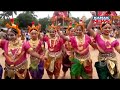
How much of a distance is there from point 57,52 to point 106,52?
1502mm

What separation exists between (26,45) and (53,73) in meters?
1.75

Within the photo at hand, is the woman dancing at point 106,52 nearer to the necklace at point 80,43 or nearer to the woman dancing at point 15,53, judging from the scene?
the necklace at point 80,43

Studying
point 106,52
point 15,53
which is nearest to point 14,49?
point 15,53

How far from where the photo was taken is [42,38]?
777 centimetres

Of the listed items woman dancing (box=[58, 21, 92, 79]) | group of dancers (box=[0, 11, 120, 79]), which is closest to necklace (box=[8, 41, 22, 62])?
group of dancers (box=[0, 11, 120, 79])

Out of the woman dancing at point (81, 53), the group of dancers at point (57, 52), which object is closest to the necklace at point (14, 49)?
the group of dancers at point (57, 52)

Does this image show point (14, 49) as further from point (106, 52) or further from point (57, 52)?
point (106, 52)

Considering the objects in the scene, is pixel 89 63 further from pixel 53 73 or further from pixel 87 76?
pixel 53 73

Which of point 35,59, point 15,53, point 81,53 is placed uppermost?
point 15,53

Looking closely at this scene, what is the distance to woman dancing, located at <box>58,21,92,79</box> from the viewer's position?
6.87m

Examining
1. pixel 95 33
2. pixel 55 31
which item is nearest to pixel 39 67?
pixel 55 31

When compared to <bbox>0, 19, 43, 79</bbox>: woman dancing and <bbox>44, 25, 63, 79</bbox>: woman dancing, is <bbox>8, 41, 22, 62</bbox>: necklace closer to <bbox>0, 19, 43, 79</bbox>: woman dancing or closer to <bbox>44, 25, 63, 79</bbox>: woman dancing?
<bbox>0, 19, 43, 79</bbox>: woman dancing

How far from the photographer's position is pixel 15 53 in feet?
20.2

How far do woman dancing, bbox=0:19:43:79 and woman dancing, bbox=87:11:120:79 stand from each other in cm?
132
